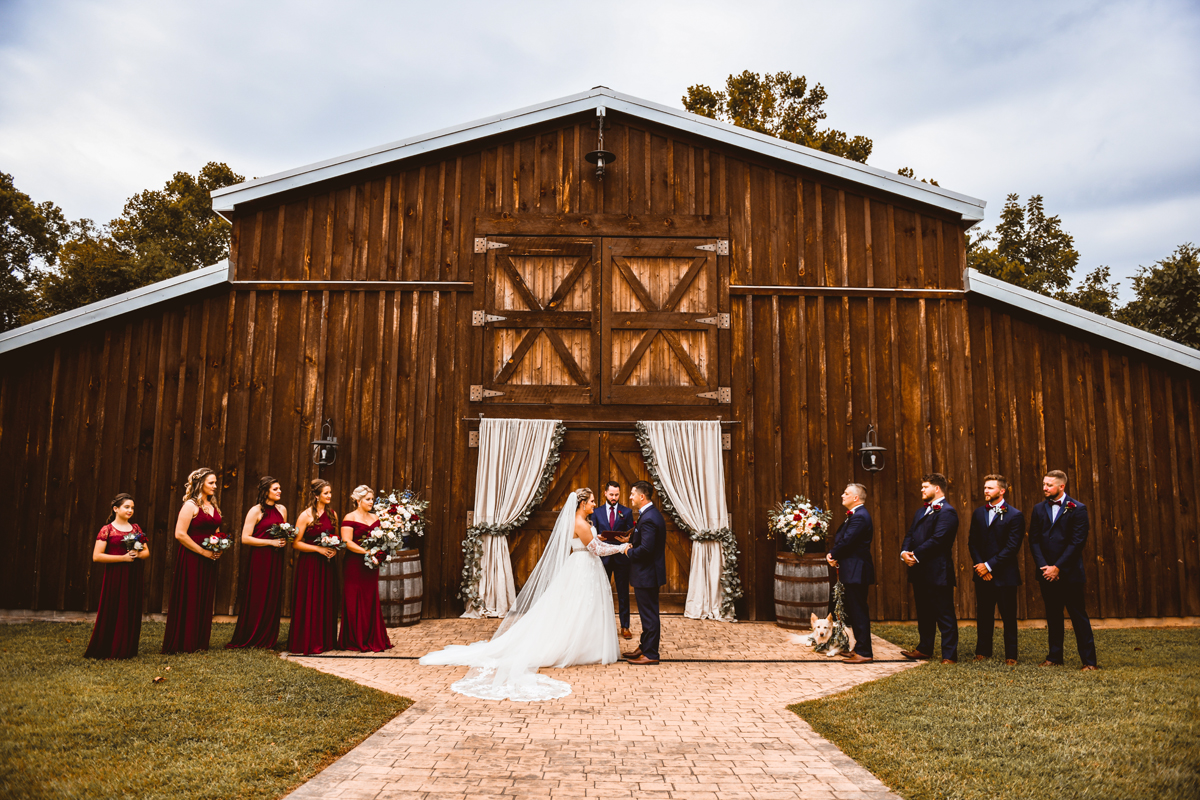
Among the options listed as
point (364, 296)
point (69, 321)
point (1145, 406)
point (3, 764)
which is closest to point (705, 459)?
point (364, 296)

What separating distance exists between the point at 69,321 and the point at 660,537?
8.36 m

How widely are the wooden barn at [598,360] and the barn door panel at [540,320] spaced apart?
0.11 ft

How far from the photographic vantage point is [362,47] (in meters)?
12.7

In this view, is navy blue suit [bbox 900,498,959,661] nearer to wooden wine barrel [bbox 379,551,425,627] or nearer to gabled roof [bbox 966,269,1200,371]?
gabled roof [bbox 966,269,1200,371]

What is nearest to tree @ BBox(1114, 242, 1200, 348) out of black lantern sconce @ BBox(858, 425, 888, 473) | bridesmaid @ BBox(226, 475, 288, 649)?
black lantern sconce @ BBox(858, 425, 888, 473)

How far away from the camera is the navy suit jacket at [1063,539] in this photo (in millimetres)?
7004

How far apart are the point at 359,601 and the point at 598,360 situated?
451cm

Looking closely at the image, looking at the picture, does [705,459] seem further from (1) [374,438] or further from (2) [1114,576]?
(2) [1114,576]

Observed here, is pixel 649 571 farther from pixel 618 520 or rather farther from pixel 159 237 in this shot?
pixel 159 237

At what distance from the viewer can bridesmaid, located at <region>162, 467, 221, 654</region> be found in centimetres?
743

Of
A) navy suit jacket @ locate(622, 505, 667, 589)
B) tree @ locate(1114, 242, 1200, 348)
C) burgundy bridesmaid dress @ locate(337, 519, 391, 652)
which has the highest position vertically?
tree @ locate(1114, 242, 1200, 348)

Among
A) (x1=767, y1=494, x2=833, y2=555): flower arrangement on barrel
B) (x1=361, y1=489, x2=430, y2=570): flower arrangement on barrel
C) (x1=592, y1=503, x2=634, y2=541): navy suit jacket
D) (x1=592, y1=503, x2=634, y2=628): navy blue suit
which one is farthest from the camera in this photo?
(x1=767, y1=494, x2=833, y2=555): flower arrangement on barrel

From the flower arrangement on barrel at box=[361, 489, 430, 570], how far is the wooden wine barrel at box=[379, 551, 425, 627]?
0.19 metres

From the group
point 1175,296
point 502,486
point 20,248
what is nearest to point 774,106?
point 1175,296
